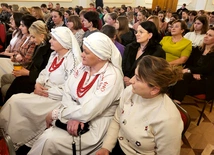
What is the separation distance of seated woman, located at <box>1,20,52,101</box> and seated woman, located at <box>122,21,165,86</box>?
42.4 inches

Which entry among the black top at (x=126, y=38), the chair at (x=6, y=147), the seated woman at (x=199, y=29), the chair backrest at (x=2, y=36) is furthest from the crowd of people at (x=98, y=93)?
the chair backrest at (x=2, y=36)

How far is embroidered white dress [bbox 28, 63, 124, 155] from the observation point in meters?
1.52

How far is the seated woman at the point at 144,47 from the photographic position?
2.39 meters

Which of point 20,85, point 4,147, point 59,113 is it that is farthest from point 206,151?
point 20,85

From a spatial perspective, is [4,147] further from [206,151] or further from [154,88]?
[206,151]

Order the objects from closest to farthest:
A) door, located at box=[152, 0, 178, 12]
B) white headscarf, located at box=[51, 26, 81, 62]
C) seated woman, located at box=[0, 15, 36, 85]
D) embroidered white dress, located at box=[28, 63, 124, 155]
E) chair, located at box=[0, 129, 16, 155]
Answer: chair, located at box=[0, 129, 16, 155], embroidered white dress, located at box=[28, 63, 124, 155], white headscarf, located at box=[51, 26, 81, 62], seated woman, located at box=[0, 15, 36, 85], door, located at box=[152, 0, 178, 12]

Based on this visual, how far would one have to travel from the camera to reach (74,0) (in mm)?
11320

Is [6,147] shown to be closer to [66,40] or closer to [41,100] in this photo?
[41,100]

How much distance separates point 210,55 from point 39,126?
238 cm

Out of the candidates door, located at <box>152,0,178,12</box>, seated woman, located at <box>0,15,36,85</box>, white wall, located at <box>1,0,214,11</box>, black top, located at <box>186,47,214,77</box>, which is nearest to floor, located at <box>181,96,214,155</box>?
black top, located at <box>186,47,214,77</box>

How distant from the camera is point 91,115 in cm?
155

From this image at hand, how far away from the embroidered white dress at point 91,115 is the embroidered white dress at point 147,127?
0.47 feet

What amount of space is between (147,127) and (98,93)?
50 cm

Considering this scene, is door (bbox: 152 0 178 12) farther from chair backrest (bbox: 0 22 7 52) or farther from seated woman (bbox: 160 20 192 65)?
chair backrest (bbox: 0 22 7 52)
